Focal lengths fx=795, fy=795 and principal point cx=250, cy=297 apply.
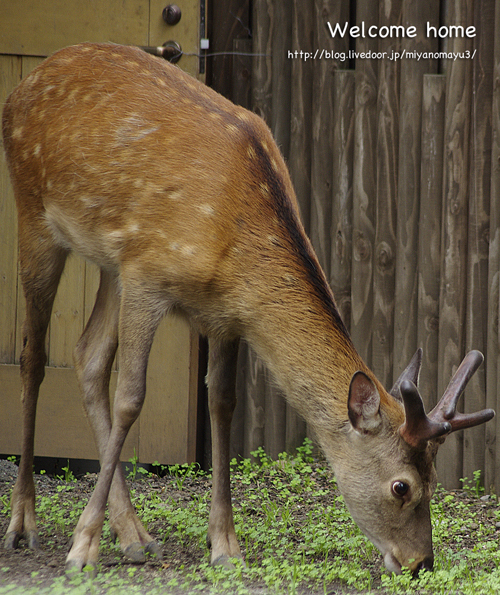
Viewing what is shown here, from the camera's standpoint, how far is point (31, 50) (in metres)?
5.62

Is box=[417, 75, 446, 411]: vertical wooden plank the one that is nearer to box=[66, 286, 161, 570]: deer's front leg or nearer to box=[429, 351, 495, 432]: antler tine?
box=[429, 351, 495, 432]: antler tine

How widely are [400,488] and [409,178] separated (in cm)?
264

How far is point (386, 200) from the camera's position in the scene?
5496 millimetres

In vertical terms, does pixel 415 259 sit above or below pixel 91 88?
below

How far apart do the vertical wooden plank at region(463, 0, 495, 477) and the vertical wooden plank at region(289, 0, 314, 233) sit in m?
1.13

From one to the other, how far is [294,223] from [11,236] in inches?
108

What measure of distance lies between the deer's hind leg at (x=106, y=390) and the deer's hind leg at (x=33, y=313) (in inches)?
10.5

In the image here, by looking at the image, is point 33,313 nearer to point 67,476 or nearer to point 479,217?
point 67,476

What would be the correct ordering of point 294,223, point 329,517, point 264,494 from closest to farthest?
point 294,223 → point 329,517 → point 264,494

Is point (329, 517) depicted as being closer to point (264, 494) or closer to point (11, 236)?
point (264, 494)

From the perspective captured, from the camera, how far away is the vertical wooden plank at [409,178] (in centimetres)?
538

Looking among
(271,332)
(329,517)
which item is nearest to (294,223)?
(271,332)

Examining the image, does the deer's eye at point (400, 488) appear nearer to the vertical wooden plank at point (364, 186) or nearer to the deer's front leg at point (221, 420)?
the deer's front leg at point (221, 420)

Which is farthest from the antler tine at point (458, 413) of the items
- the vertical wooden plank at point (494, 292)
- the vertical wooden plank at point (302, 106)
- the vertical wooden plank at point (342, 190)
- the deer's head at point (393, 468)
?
the vertical wooden plank at point (302, 106)
